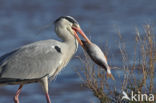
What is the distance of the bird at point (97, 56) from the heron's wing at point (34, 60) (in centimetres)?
57

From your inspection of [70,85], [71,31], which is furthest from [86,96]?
[71,31]

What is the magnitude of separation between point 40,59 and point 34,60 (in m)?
0.08

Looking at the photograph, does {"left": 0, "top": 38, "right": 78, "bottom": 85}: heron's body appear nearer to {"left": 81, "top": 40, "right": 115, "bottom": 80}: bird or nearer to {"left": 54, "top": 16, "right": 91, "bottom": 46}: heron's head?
{"left": 54, "top": 16, "right": 91, "bottom": 46}: heron's head

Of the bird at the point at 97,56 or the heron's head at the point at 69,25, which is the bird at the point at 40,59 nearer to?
the heron's head at the point at 69,25

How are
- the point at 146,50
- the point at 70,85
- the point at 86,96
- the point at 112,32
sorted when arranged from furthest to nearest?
the point at 112,32 < the point at 70,85 < the point at 86,96 < the point at 146,50

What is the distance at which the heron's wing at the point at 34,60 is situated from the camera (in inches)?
313

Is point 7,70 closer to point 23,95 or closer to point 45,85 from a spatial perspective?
point 45,85

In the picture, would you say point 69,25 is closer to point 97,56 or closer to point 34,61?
point 34,61

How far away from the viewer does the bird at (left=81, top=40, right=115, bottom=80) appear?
727 centimetres

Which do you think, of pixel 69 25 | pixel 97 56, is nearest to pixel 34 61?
pixel 69 25

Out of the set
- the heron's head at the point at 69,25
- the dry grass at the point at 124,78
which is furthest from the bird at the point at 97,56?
the heron's head at the point at 69,25

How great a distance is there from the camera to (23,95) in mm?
11477

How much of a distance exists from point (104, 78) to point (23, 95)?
3.90 meters

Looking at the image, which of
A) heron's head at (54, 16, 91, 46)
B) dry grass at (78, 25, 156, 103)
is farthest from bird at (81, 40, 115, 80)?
heron's head at (54, 16, 91, 46)
